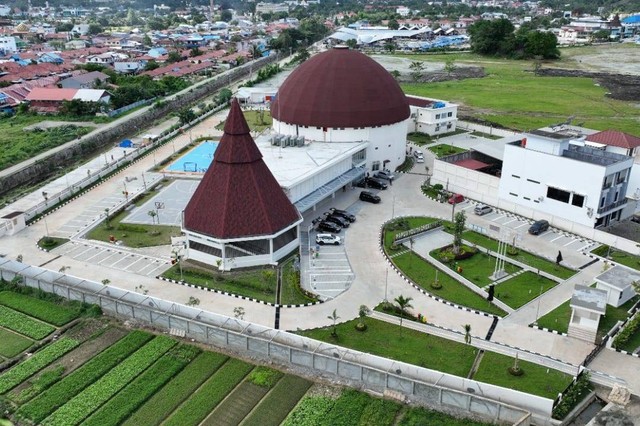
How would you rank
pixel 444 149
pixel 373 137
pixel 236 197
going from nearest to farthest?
pixel 236 197 → pixel 373 137 → pixel 444 149

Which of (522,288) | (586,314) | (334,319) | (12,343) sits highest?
(586,314)

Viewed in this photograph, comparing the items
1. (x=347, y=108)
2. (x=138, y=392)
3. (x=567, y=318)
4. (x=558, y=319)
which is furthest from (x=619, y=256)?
(x=138, y=392)

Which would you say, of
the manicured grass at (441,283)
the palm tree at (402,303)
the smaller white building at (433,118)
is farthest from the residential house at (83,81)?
the palm tree at (402,303)

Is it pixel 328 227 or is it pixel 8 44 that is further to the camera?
pixel 8 44

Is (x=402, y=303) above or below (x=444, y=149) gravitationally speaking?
below

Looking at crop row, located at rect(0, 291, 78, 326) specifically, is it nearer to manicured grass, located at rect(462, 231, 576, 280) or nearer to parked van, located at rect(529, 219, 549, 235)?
manicured grass, located at rect(462, 231, 576, 280)

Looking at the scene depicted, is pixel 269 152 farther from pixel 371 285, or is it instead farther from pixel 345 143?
pixel 371 285

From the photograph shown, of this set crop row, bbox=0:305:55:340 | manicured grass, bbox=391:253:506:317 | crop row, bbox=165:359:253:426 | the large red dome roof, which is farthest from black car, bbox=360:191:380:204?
crop row, bbox=0:305:55:340

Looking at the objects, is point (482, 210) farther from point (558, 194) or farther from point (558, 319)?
point (558, 319)
